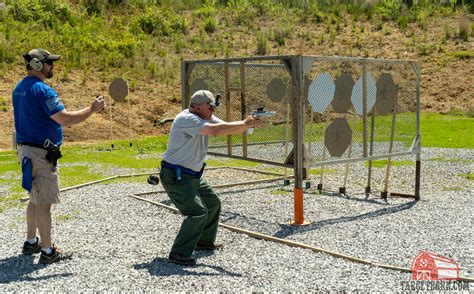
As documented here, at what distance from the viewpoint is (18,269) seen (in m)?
6.11

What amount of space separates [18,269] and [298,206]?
3597mm

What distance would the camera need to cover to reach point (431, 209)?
8.95 metres

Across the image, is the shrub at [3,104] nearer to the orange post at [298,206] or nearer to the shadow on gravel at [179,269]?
the orange post at [298,206]

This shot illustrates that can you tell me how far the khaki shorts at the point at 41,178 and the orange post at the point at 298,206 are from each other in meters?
3.13

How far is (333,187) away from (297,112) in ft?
12.2

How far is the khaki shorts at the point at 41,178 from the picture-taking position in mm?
6133

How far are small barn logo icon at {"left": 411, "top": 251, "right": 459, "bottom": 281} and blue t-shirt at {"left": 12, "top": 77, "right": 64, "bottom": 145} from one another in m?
3.89

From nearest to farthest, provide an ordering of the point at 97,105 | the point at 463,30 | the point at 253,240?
the point at 97,105, the point at 253,240, the point at 463,30

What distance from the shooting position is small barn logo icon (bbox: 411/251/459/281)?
5629 mm

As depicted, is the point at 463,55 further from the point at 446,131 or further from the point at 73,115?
the point at 73,115

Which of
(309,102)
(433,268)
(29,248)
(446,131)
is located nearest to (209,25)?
(446,131)

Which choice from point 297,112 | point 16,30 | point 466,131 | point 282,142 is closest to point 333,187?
point 282,142

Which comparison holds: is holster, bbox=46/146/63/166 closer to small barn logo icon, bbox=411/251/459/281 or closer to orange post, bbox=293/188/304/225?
orange post, bbox=293/188/304/225

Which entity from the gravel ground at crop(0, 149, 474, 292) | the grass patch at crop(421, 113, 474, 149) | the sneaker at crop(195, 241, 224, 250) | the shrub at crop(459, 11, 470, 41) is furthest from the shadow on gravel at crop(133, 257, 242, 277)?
the shrub at crop(459, 11, 470, 41)
